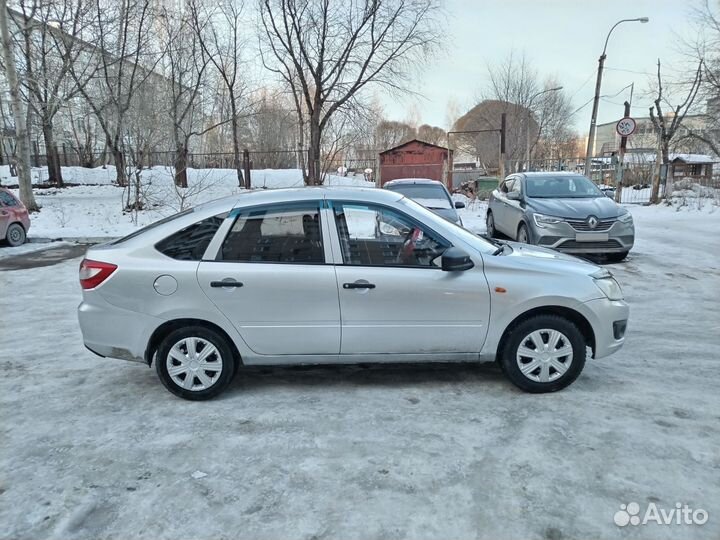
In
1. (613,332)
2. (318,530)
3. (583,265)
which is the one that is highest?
(583,265)

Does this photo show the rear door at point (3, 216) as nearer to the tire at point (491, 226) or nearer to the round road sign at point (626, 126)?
the tire at point (491, 226)

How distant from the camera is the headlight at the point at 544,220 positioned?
326 inches

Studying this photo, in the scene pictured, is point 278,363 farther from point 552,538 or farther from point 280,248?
point 552,538

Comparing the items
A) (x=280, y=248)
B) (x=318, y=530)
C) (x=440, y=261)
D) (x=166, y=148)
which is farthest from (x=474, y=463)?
(x=166, y=148)

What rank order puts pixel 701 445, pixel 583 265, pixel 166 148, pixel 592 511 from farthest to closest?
pixel 166 148, pixel 583 265, pixel 701 445, pixel 592 511

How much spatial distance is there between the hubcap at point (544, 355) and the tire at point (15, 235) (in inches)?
474

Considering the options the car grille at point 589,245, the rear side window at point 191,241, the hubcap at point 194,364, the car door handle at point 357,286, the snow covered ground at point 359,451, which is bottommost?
the snow covered ground at point 359,451

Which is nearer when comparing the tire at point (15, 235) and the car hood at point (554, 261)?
the car hood at point (554, 261)

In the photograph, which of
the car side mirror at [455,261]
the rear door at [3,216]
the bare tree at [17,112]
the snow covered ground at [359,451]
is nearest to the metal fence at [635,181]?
the snow covered ground at [359,451]

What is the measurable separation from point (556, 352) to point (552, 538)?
1593 mm

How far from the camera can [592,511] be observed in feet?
7.84

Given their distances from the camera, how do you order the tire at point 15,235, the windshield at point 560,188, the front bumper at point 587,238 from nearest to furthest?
the front bumper at point 587,238, the windshield at point 560,188, the tire at point 15,235

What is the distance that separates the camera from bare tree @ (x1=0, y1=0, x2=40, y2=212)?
14.5 meters

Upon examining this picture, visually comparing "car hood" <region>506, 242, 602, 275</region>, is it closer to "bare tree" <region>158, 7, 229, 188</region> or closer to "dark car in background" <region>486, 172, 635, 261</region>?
"dark car in background" <region>486, 172, 635, 261</region>
